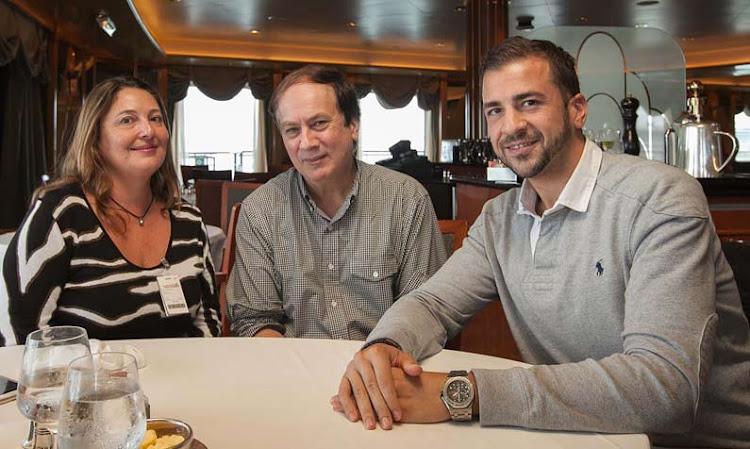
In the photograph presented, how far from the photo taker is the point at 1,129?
774 cm

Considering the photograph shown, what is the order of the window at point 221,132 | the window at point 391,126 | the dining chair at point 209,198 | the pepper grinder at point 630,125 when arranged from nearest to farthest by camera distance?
the pepper grinder at point 630,125, the dining chair at point 209,198, the window at point 221,132, the window at point 391,126

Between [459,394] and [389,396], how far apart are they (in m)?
0.10

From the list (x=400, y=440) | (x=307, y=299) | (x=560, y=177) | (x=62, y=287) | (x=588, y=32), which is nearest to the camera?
(x=400, y=440)

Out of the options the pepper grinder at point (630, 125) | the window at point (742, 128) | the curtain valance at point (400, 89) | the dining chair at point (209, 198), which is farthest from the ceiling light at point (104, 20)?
the window at point (742, 128)

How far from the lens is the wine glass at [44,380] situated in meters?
0.91

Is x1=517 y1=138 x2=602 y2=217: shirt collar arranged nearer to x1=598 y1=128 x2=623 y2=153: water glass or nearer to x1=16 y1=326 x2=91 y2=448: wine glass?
x1=16 y1=326 x2=91 y2=448: wine glass

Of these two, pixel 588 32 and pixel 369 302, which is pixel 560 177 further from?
pixel 588 32

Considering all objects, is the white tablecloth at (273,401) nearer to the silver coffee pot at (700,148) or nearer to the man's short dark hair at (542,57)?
the man's short dark hair at (542,57)

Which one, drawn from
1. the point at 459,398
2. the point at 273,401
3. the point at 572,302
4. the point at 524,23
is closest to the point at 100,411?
the point at 273,401

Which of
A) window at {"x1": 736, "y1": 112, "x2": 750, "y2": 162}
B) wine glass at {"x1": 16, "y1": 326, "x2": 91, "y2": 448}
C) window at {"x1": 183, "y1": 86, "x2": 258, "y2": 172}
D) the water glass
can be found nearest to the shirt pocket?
wine glass at {"x1": 16, "y1": 326, "x2": 91, "y2": 448}

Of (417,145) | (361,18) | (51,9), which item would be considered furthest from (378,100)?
(51,9)

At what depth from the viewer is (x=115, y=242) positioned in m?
1.93

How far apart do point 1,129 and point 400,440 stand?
7.99 meters

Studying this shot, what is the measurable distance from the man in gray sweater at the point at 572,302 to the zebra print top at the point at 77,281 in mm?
790
